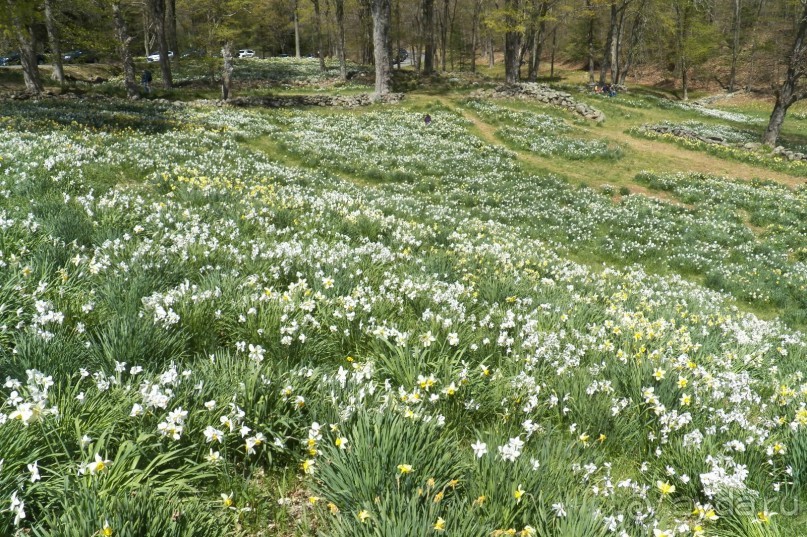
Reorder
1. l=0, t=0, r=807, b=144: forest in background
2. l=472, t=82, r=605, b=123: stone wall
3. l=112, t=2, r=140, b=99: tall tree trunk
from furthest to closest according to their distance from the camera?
l=472, t=82, r=605, b=123: stone wall, l=0, t=0, r=807, b=144: forest in background, l=112, t=2, r=140, b=99: tall tree trunk

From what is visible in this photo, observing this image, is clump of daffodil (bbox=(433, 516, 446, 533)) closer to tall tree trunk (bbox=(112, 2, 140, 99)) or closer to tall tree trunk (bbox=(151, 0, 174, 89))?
tall tree trunk (bbox=(112, 2, 140, 99))

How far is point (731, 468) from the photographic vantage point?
2.91 meters

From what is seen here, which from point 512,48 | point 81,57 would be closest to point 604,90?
point 512,48

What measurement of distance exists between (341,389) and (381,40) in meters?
34.5

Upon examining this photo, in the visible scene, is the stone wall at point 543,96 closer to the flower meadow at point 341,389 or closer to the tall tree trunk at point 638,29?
the tall tree trunk at point 638,29

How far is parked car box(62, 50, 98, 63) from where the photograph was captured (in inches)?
2068

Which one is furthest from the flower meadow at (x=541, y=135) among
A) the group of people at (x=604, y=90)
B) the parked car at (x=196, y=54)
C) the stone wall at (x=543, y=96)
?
the parked car at (x=196, y=54)

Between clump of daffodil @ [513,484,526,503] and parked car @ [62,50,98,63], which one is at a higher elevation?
parked car @ [62,50,98,63]

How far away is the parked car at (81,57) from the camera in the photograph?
52.5 m

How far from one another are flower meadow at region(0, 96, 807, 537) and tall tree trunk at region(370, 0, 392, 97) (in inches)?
1116

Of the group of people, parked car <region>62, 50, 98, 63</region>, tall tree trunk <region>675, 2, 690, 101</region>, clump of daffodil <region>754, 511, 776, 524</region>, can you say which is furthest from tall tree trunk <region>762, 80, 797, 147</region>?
parked car <region>62, 50, 98, 63</region>

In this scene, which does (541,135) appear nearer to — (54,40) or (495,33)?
(54,40)

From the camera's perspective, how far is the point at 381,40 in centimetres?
3253

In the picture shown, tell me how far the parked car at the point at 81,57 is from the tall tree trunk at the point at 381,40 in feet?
134
